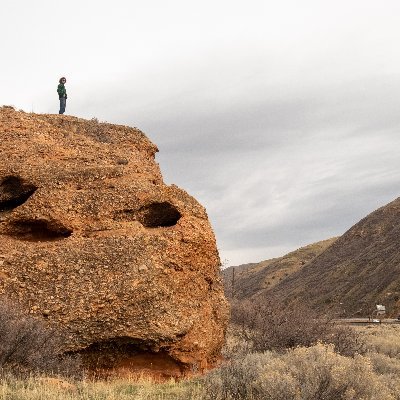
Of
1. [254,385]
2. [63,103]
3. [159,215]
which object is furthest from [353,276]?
[254,385]

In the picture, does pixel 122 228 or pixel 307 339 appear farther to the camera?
pixel 307 339

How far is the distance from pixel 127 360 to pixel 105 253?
2.24 meters

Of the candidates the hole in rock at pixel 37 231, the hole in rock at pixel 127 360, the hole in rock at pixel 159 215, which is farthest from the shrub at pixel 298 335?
the hole in rock at pixel 37 231

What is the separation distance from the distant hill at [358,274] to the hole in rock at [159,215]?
38863 millimetres

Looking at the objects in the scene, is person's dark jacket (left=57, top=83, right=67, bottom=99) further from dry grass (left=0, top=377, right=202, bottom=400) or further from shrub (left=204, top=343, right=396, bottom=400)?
shrub (left=204, top=343, right=396, bottom=400)

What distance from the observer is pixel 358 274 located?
61844 millimetres

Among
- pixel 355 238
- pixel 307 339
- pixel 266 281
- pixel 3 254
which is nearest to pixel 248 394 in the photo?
pixel 3 254

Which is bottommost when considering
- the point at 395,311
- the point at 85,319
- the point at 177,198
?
the point at 395,311

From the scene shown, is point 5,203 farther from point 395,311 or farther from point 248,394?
point 395,311

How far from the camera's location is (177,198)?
12.9 meters

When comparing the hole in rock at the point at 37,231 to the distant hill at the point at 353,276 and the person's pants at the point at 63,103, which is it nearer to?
the person's pants at the point at 63,103

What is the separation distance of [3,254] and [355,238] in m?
75.8

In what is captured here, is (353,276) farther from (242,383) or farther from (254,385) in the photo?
(254,385)

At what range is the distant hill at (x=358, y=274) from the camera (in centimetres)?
5233
